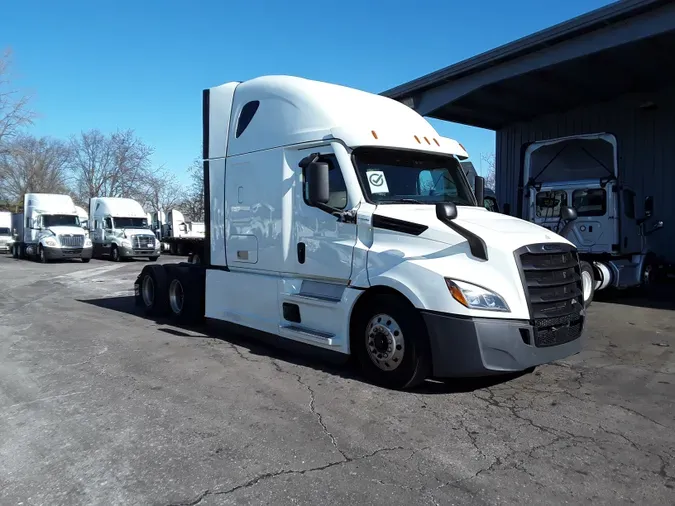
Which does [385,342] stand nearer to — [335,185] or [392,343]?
[392,343]

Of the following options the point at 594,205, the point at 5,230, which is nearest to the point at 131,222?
the point at 5,230

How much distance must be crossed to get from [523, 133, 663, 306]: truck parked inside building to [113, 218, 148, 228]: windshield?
21.2 m

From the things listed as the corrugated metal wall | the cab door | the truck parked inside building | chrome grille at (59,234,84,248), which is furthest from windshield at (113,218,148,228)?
the cab door

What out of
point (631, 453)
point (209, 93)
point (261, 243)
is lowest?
point (631, 453)

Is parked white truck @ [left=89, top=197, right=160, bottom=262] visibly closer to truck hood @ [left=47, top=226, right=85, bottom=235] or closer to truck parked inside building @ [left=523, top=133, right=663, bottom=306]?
truck hood @ [left=47, top=226, right=85, bottom=235]

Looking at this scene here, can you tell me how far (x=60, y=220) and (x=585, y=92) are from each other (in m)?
24.5

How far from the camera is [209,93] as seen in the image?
771 centimetres

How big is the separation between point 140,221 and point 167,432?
84.4 feet

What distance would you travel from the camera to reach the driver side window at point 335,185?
5.68m

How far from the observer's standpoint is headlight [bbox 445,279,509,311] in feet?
15.2

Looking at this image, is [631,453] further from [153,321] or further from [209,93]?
[153,321]

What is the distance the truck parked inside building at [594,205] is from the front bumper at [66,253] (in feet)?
70.5

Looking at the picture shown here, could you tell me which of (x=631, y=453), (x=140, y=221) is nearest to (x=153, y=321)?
(x=631, y=453)

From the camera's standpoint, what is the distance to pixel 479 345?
459 centimetres
